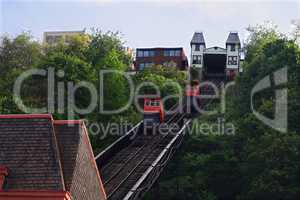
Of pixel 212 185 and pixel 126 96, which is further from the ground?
pixel 126 96

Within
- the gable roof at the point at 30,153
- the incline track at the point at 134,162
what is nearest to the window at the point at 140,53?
the incline track at the point at 134,162

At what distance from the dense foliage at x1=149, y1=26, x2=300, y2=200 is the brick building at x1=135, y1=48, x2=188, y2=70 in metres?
49.3

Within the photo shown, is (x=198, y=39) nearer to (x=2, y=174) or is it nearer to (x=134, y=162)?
(x=134, y=162)

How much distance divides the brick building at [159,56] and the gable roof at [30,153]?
84278mm

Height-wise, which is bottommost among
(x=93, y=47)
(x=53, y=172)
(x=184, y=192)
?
(x=184, y=192)

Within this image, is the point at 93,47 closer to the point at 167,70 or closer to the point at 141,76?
the point at 141,76

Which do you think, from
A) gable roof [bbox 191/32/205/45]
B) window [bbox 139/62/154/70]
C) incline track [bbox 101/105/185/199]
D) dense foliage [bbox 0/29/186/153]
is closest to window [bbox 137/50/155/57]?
window [bbox 139/62/154/70]

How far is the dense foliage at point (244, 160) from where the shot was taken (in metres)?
38.9

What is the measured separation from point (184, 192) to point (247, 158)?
438 cm

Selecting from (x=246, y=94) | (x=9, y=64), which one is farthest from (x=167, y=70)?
(x=246, y=94)

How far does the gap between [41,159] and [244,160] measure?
1040 inches

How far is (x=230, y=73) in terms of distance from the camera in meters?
92.9

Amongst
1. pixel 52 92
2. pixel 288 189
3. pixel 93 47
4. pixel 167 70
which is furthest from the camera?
pixel 167 70

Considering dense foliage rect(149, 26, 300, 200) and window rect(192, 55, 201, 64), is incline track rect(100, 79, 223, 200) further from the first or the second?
window rect(192, 55, 201, 64)
